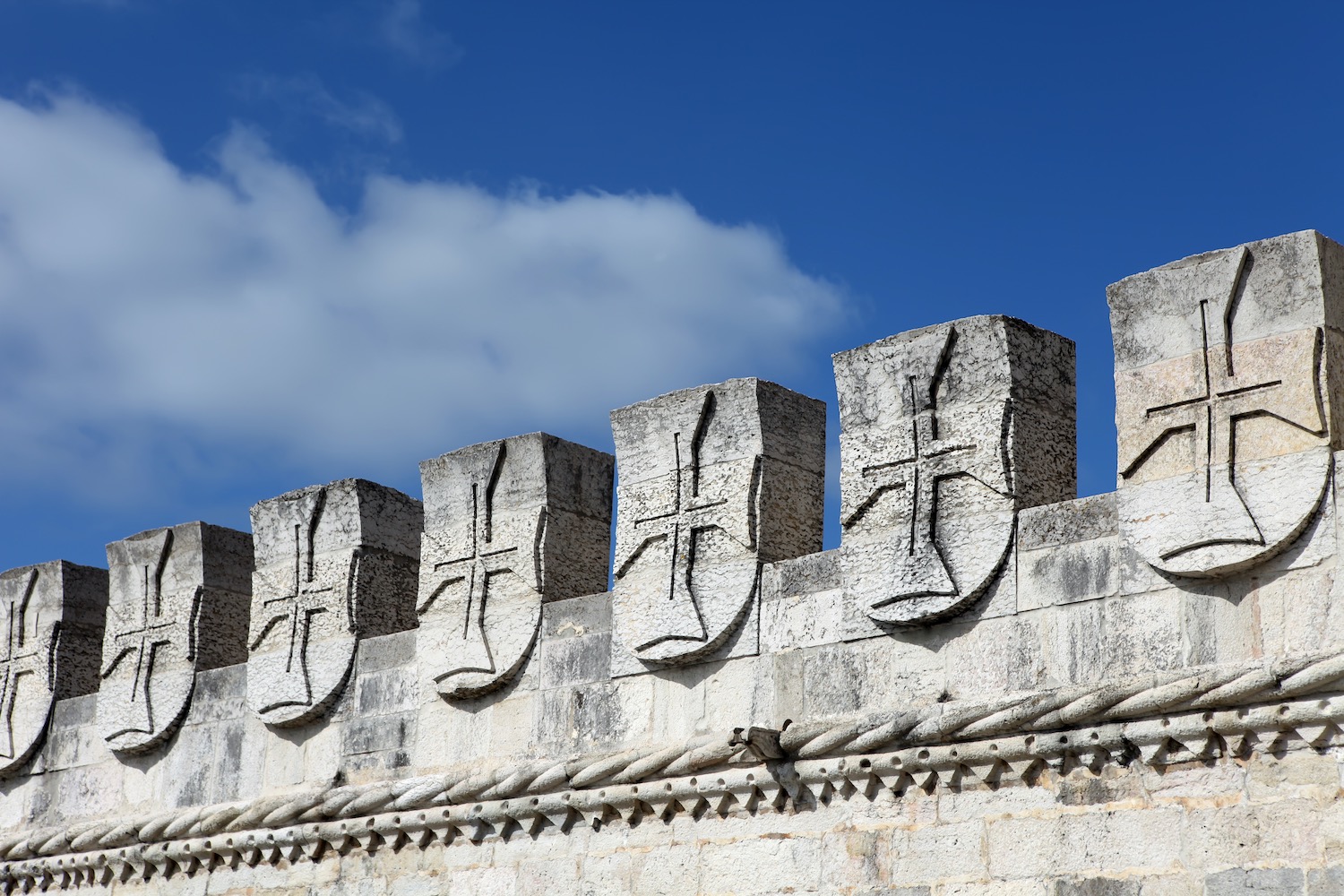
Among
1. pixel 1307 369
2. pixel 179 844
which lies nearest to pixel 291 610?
pixel 179 844

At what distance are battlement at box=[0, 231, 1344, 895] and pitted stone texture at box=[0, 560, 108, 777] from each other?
0.32 metres

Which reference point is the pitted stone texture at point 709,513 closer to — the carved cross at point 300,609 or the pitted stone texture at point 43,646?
the carved cross at point 300,609

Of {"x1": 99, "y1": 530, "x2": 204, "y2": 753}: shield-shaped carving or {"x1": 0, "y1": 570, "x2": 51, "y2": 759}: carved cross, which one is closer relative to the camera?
{"x1": 99, "y1": 530, "x2": 204, "y2": 753}: shield-shaped carving

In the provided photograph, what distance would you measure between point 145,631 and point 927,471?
4208 millimetres

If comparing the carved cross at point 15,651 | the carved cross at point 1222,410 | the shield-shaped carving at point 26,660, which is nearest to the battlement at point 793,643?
the carved cross at point 1222,410

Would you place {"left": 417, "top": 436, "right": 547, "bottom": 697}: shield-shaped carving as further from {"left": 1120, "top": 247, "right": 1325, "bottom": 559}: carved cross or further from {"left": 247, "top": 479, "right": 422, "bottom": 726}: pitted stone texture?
{"left": 1120, "top": 247, "right": 1325, "bottom": 559}: carved cross

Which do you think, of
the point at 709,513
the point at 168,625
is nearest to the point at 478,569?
the point at 709,513

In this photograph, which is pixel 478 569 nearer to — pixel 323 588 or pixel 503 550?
pixel 503 550

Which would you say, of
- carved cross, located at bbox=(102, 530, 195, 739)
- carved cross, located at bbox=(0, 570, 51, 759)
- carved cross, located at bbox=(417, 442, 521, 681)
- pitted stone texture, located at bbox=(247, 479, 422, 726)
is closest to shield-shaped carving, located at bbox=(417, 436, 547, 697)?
carved cross, located at bbox=(417, 442, 521, 681)

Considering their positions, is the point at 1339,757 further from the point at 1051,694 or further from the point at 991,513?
the point at 991,513

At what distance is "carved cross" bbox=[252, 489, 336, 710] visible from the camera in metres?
8.15

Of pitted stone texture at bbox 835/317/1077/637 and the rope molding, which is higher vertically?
pitted stone texture at bbox 835/317/1077/637

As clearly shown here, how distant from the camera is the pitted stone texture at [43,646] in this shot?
940 cm

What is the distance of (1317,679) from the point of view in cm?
534
